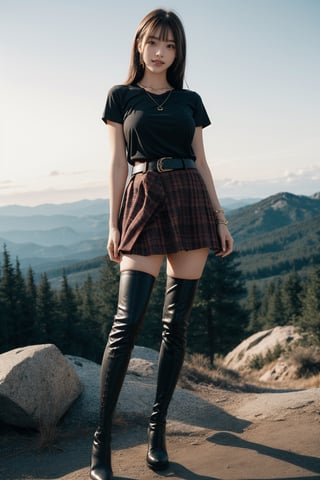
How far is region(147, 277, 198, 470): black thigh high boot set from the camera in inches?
123

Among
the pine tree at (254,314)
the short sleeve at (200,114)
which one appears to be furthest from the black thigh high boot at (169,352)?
the pine tree at (254,314)

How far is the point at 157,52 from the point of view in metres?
3.11

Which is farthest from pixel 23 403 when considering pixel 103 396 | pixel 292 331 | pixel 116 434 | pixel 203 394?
pixel 292 331

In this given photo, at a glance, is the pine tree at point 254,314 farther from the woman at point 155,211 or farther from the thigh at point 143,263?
the thigh at point 143,263

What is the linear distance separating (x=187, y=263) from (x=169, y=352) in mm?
679

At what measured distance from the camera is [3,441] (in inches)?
157

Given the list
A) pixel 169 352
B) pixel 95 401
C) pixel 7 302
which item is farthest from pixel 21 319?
pixel 169 352

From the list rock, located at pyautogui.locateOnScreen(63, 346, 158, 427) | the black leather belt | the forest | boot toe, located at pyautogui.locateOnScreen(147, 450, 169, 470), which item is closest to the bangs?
the black leather belt

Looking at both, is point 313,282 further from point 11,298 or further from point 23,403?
point 23,403

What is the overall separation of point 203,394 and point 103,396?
3524mm

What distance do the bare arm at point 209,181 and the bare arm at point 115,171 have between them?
1.92ft

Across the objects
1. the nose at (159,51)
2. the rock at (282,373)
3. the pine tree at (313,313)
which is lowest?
the pine tree at (313,313)

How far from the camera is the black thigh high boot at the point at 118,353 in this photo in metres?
2.83

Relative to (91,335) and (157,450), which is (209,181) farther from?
(91,335)
